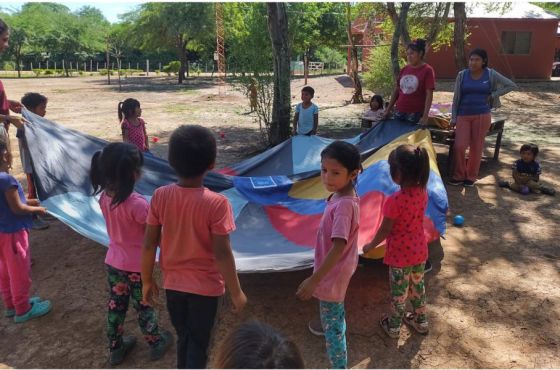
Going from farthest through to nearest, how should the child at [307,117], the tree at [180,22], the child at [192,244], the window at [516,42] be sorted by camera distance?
the tree at [180,22], the window at [516,42], the child at [307,117], the child at [192,244]

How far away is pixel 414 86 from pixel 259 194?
1948 millimetres

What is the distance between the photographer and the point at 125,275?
2354 mm

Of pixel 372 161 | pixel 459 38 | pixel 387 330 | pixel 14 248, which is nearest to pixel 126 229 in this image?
pixel 14 248

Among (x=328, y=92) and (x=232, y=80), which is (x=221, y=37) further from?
(x=232, y=80)

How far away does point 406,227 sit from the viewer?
8.05ft

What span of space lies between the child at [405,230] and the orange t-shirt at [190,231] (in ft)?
3.27

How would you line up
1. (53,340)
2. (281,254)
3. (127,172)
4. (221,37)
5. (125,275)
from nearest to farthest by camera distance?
(127,172), (125,275), (53,340), (281,254), (221,37)

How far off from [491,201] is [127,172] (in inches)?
157

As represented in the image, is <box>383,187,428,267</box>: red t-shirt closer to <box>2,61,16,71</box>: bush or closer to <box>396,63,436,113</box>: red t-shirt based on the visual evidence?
<box>396,63,436,113</box>: red t-shirt

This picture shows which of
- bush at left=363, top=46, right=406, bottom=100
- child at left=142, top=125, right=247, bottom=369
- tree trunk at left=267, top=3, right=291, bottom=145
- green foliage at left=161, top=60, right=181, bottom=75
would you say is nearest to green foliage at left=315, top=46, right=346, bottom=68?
green foliage at left=161, top=60, right=181, bottom=75

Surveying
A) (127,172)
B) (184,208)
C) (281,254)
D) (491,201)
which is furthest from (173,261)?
(491,201)

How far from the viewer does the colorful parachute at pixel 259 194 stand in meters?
3.13

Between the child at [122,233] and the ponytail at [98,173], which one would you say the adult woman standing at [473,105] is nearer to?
the child at [122,233]

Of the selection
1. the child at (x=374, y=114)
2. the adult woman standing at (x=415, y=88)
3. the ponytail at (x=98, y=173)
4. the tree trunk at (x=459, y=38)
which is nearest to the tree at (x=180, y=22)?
the tree trunk at (x=459, y=38)
